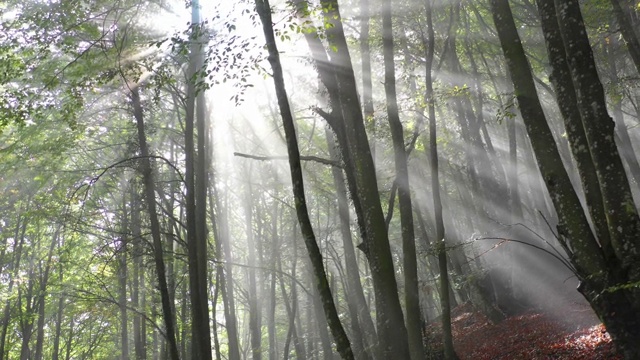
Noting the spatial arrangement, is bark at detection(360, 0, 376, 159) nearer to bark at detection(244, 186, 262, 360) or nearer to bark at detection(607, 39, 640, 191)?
bark at detection(607, 39, 640, 191)

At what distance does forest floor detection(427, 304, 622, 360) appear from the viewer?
9234 mm

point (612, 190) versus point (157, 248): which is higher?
point (157, 248)

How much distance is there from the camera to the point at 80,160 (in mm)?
21281

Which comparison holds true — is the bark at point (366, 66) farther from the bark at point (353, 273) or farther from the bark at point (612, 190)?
the bark at point (612, 190)

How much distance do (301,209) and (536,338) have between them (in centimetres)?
832

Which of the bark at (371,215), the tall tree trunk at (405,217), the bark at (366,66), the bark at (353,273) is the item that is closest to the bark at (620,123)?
the bark at (366,66)

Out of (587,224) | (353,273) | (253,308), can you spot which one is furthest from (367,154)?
(253,308)

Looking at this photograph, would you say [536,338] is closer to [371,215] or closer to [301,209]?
[371,215]

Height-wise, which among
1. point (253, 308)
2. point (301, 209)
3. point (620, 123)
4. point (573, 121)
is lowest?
point (301, 209)

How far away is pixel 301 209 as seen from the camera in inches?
255

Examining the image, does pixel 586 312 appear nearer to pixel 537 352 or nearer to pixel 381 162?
pixel 537 352

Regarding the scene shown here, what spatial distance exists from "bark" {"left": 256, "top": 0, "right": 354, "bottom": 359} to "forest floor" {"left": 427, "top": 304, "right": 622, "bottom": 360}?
14.2 feet

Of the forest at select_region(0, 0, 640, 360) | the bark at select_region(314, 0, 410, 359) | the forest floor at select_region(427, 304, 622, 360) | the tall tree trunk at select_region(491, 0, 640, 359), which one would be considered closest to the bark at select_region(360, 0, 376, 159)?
the forest at select_region(0, 0, 640, 360)

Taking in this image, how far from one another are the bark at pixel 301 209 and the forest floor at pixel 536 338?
4.34 metres
